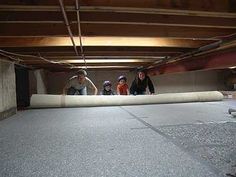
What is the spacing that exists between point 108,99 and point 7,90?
1520mm

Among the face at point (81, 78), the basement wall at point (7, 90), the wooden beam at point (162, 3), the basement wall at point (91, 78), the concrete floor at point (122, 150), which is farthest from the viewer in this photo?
the basement wall at point (91, 78)

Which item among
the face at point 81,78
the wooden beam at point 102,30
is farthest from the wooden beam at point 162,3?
the face at point 81,78

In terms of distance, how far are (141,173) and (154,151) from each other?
1.03 ft

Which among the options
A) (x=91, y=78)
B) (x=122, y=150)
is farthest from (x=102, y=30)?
(x=91, y=78)

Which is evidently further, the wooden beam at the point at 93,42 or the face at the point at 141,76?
the face at the point at 141,76

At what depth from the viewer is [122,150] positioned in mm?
1334

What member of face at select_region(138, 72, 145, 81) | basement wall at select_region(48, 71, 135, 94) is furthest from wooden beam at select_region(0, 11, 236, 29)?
basement wall at select_region(48, 71, 135, 94)

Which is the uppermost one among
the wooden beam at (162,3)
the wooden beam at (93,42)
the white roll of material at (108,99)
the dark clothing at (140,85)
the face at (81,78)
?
A: the wooden beam at (162,3)

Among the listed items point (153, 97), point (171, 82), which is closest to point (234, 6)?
point (153, 97)

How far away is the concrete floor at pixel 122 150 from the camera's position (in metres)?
1.04

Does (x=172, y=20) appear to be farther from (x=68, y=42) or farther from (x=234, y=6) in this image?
(x=68, y=42)

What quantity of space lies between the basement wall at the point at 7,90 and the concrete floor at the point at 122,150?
3.06 ft

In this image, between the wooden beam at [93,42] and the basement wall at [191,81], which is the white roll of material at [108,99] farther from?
the basement wall at [191,81]

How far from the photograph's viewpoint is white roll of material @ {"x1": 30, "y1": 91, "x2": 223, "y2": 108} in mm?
3734
